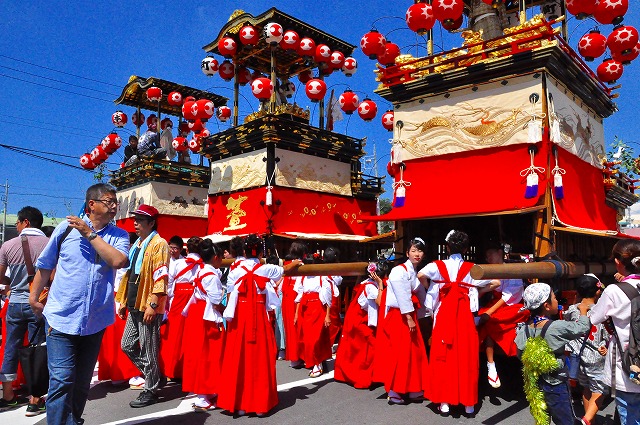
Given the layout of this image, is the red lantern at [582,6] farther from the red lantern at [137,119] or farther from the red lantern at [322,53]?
the red lantern at [137,119]

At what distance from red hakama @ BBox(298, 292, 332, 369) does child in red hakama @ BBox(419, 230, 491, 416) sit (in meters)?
2.16

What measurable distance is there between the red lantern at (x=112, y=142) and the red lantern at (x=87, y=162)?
123 centimetres

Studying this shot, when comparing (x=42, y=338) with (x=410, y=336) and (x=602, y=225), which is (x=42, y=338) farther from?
(x=602, y=225)

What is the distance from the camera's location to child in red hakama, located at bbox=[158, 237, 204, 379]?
6391mm

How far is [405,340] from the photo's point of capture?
5.62 metres

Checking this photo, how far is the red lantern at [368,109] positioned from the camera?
14.8 metres

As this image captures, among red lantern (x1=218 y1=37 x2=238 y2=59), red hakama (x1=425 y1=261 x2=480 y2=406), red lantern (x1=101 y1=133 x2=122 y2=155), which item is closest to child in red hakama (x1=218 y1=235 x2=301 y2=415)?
red hakama (x1=425 y1=261 x2=480 y2=406)

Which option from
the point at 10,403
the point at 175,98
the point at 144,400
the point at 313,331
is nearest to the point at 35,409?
the point at 10,403

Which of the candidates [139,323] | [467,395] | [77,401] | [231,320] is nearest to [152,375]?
[139,323]

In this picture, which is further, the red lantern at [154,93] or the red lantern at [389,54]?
the red lantern at [154,93]

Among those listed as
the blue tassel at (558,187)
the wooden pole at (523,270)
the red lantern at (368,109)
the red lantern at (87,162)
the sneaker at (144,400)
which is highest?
the red lantern at (368,109)

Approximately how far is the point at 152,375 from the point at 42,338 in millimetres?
1308

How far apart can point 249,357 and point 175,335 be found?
192 cm

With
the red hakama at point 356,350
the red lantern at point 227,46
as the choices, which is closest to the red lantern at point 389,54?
the red lantern at point 227,46
